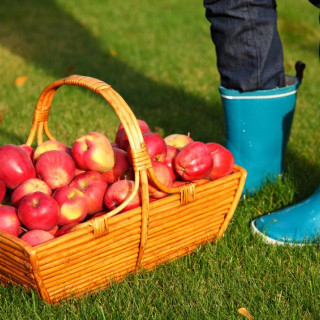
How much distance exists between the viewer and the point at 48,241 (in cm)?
165

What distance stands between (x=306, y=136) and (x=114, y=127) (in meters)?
1.04

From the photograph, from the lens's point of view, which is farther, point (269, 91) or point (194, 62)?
point (194, 62)

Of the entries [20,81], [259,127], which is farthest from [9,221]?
[20,81]

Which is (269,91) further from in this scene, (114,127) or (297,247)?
(114,127)

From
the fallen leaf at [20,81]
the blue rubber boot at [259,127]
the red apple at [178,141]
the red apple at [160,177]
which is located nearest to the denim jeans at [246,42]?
the blue rubber boot at [259,127]

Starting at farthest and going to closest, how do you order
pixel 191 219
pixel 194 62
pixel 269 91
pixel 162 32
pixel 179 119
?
1. pixel 162 32
2. pixel 194 62
3. pixel 179 119
4. pixel 269 91
5. pixel 191 219

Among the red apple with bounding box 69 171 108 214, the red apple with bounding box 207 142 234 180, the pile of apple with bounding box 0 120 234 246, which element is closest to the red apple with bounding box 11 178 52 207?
the pile of apple with bounding box 0 120 234 246

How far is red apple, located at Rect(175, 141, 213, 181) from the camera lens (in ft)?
6.44

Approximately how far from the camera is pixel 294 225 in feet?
7.07

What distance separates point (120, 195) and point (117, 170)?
17 cm

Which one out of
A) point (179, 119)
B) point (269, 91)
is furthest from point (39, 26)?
point (269, 91)

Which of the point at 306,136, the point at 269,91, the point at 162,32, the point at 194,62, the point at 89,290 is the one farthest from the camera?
the point at 162,32

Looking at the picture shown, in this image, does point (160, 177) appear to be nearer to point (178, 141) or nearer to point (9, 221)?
point (178, 141)

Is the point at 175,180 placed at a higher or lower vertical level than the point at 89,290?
higher
